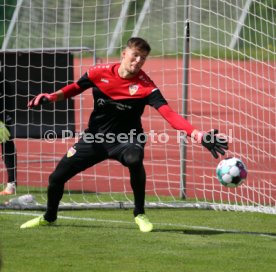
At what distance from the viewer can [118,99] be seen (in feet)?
30.1

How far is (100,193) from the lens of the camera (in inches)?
497

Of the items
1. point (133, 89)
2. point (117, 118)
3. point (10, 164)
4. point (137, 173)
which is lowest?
point (10, 164)

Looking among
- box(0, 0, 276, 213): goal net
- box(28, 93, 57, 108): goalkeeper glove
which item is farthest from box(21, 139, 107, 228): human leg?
box(0, 0, 276, 213): goal net

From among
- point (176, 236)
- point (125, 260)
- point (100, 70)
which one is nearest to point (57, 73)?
point (100, 70)

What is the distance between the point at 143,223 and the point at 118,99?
1.18 m

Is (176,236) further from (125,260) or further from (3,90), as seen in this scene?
(3,90)

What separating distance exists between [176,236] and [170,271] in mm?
1701

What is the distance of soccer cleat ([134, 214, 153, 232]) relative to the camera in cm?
915

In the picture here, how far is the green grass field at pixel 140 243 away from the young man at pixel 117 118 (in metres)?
0.37

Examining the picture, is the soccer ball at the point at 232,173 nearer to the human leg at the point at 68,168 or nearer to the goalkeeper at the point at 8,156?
the human leg at the point at 68,168

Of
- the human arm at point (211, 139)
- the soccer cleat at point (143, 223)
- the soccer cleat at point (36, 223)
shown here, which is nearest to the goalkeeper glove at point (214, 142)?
the human arm at point (211, 139)

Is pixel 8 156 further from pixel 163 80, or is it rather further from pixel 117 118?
pixel 117 118

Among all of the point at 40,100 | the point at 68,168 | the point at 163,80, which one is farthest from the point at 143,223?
the point at 163,80

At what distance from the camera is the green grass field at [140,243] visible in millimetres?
7465
